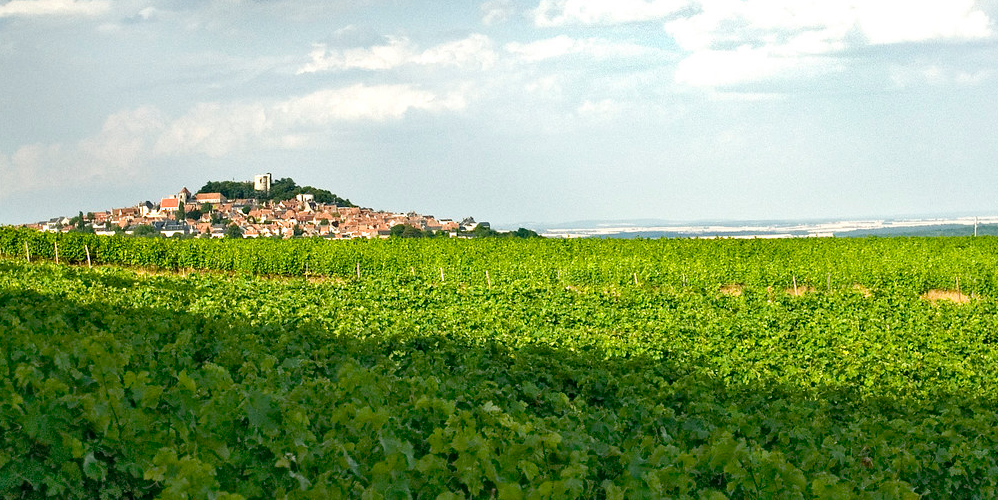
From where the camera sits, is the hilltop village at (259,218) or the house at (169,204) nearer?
the hilltop village at (259,218)

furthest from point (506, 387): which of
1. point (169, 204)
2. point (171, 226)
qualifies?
point (169, 204)

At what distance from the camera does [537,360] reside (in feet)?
51.5

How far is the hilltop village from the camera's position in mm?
96450

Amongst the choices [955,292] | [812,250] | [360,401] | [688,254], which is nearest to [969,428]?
[360,401]

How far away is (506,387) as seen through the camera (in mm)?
11586

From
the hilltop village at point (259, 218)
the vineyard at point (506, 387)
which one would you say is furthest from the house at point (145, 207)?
the vineyard at point (506, 387)

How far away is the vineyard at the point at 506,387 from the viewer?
18.5ft

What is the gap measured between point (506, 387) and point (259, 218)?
117 metres

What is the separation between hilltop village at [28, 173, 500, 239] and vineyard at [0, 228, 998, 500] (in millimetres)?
43951

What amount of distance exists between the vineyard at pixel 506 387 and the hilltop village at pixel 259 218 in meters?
44.0

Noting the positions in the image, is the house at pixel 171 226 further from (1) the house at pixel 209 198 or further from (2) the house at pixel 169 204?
(1) the house at pixel 209 198

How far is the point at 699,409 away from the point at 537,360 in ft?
14.7

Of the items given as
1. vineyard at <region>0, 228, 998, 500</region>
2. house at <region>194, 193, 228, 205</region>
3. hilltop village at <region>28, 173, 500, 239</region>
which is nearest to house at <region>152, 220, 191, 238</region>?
hilltop village at <region>28, 173, 500, 239</region>

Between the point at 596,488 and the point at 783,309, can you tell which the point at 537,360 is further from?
the point at 783,309
